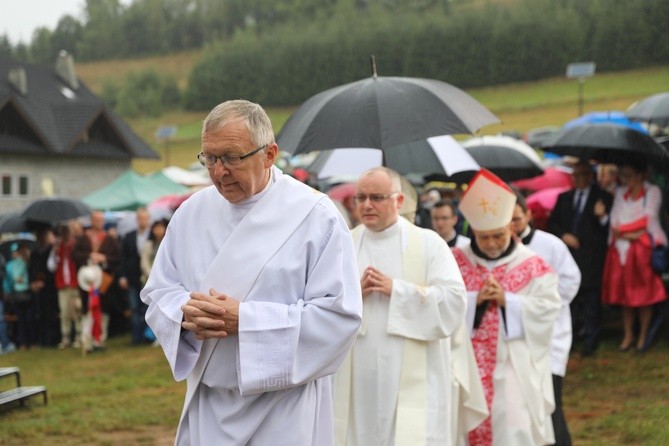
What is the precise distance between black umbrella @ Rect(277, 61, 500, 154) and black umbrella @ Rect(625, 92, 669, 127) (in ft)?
19.7

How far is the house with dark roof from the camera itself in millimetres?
46531

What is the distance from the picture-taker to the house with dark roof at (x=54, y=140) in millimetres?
46531

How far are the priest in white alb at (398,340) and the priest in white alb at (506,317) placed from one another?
0.69 metres

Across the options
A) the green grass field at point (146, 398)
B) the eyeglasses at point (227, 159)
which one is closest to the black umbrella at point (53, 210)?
the green grass field at point (146, 398)

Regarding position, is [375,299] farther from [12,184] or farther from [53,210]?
[12,184]

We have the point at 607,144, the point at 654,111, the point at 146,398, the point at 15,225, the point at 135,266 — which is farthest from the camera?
the point at 15,225

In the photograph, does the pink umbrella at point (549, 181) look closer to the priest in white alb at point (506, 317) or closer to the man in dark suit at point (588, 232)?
the man in dark suit at point (588, 232)

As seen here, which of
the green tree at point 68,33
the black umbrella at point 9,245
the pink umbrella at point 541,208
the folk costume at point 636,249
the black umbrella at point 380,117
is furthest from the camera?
the green tree at point 68,33

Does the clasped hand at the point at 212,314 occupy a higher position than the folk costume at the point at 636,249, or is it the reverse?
the clasped hand at the point at 212,314

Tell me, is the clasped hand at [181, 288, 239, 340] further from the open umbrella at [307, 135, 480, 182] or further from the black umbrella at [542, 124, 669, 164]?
the black umbrella at [542, 124, 669, 164]

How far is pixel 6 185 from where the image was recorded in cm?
4709

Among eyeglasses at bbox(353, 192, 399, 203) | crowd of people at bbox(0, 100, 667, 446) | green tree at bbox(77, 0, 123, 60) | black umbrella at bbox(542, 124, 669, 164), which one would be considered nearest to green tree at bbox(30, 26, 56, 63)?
green tree at bbox(77, 0, 123, 60)

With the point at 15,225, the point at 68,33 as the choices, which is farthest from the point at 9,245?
the point at 68,33

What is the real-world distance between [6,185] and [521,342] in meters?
43.5
